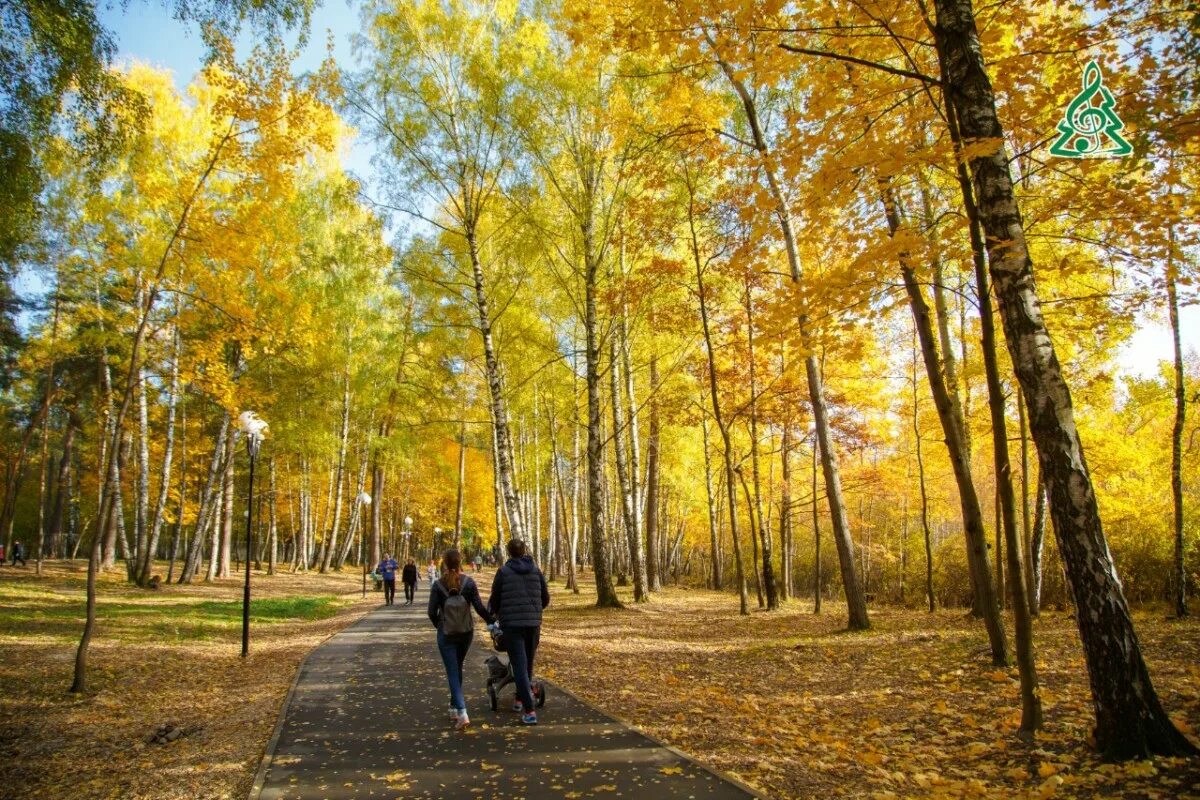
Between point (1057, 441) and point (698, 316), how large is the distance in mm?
11271

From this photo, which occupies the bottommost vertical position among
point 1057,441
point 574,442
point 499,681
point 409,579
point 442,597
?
point 409,579

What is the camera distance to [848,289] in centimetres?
581

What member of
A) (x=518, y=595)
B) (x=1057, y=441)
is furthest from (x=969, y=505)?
(x=518, y=595)

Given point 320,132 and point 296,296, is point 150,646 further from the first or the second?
point 296,296

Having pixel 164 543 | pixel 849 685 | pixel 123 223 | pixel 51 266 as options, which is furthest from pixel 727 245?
pixel 164 543

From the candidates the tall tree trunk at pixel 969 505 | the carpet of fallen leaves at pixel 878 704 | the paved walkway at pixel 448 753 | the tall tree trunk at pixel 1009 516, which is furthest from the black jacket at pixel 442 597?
the tall tree trunk at pixel 969 505

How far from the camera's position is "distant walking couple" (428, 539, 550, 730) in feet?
18.9

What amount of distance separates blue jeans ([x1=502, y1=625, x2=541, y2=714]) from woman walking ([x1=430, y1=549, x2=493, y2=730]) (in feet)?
0.85

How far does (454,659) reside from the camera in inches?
226

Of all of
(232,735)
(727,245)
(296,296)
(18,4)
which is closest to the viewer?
(18,4)

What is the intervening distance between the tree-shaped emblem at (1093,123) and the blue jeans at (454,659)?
636 cm

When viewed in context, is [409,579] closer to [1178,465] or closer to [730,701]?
[730,701]

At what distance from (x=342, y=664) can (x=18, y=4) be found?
7.73 meters

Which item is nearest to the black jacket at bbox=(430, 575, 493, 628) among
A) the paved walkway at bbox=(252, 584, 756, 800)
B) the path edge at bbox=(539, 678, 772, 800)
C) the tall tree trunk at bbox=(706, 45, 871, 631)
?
the paved walkway at bbox=(252, 584, 756, 800)
